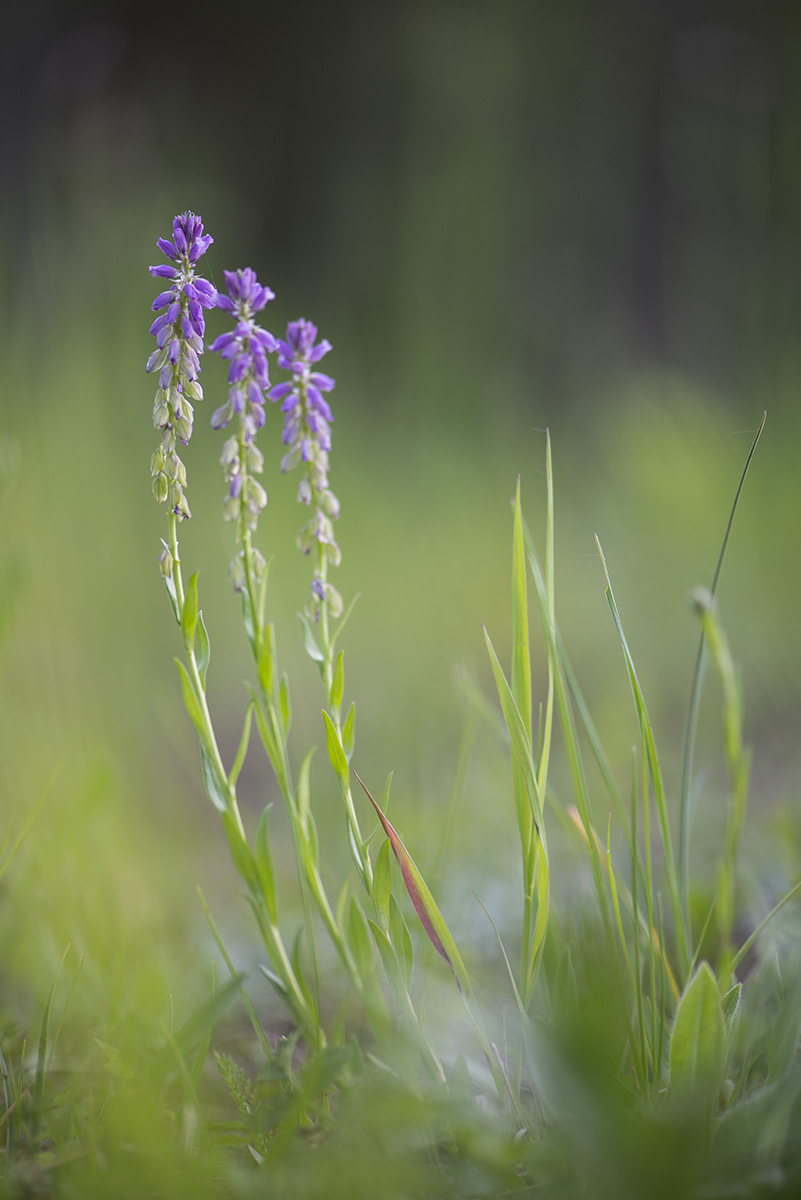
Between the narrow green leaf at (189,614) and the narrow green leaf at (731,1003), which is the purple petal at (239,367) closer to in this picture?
the narrow green leaf at (189,614)

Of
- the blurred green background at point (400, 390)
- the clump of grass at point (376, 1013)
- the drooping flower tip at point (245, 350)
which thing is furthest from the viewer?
the blurred green background at point (400, 390)

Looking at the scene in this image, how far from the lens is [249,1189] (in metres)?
0.39

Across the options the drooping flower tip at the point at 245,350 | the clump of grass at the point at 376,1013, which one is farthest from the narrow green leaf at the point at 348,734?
the drooping flower tip at the point at 245,350

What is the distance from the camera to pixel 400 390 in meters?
2.63

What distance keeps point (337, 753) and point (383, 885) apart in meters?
0.10

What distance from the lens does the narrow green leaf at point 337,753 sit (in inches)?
19.8

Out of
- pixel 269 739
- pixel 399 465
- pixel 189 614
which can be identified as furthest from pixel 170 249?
pixel 399 465

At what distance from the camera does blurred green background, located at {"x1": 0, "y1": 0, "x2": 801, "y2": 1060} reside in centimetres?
103

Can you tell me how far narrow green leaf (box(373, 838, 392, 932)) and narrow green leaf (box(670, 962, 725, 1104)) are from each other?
194 mm

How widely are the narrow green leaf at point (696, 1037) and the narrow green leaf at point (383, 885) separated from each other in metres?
0.19

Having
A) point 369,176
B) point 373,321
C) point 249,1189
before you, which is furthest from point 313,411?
point 369,176

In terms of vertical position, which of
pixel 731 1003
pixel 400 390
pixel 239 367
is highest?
pixel 400 390

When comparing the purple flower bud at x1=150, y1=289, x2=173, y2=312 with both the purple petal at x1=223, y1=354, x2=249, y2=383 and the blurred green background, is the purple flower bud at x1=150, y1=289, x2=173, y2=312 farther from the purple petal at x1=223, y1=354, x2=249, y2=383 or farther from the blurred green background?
the blurred green background

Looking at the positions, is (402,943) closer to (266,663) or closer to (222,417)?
(266,663)
